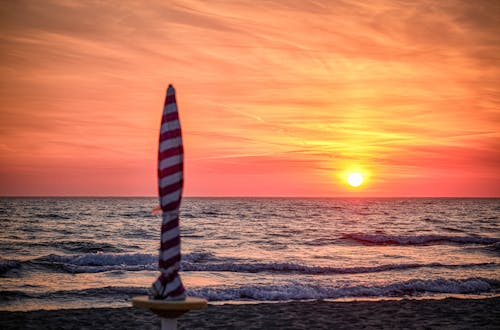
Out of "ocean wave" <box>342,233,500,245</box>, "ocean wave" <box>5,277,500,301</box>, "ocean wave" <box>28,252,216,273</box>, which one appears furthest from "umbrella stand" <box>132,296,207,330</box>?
"ocean wave" <box>342,233,500,245</box>

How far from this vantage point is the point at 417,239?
4900 cm

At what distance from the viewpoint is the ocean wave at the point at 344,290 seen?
1972 cm

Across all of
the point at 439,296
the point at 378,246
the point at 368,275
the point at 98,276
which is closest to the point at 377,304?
the point at 439,296

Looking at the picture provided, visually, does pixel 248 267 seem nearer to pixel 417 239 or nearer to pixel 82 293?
pixel 82 293

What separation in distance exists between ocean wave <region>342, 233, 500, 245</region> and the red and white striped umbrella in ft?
139

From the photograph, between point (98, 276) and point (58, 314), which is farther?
point (98, 276)

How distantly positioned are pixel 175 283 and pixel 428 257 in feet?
103

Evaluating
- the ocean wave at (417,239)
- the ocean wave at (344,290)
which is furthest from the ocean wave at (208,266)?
the ocean wave at (417,239)

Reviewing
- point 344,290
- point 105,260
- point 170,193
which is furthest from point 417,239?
point 170,193

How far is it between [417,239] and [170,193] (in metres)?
46.1

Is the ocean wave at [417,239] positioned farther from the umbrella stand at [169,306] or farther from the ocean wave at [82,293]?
the umbrella stand at [169,306]

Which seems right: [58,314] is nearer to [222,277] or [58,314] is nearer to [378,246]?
[222,277]

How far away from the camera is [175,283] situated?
6301 millimetres

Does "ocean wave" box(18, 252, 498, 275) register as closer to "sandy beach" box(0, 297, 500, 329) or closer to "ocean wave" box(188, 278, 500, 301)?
"ocean wave" box(188, 278, 500, 301)
